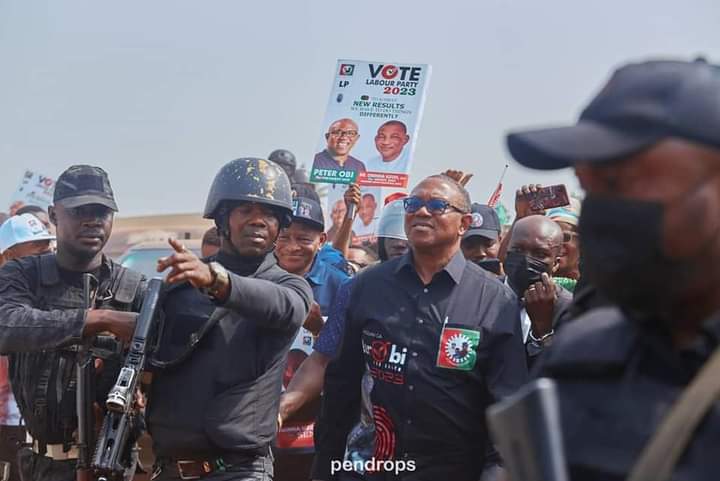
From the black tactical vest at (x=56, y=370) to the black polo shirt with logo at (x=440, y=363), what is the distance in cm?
146

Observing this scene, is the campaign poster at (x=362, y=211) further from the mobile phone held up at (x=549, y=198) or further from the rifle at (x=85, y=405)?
the rifle at (x=85, y=405)

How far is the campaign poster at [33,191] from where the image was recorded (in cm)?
1153

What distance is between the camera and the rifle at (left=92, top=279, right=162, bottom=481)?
4.66 metres

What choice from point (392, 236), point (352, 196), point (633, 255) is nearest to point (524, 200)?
point (392, 236)

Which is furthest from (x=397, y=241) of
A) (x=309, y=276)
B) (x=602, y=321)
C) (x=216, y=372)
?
(x=602, y=321)

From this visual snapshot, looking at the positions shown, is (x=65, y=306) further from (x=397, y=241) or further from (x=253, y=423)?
(x=397, y=241)

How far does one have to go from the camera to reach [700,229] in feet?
5.84

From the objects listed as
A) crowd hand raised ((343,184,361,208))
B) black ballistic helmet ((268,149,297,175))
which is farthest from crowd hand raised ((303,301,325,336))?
black ballistic helmet ((268,149,297,175))

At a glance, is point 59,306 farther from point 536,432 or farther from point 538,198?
point 536,432

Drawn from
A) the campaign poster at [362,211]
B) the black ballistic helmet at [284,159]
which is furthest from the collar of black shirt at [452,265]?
the black ballistic helmet at [284,159]

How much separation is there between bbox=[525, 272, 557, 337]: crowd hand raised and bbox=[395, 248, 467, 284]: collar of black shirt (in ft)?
1.50

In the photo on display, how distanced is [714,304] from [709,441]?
264 mm

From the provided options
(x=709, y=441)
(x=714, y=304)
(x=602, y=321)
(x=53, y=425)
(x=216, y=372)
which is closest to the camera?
(x=709, y=441)

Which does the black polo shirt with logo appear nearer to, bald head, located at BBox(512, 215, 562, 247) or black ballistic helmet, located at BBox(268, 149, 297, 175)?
bald head, located at BBox(512, 215, 562, 247)
